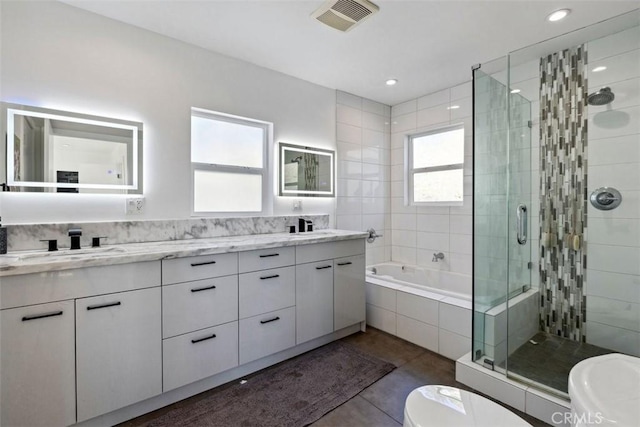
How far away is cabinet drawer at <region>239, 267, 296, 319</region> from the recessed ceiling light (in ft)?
8.15

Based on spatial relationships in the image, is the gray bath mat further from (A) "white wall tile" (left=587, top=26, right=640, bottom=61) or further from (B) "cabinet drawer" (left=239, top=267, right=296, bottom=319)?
(A) "white wall tile" (left=587, top=26, right=640, bottom=61)

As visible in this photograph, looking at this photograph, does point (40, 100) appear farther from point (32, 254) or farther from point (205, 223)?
point (205, 223)

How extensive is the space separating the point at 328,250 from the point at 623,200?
84.5 inches

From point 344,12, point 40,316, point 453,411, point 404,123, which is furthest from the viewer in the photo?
point 404,123

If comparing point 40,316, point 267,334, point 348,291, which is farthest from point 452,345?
point 40,316

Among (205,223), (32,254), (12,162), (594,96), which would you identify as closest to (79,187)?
(12,162)

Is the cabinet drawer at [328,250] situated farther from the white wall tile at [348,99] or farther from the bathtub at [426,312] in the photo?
the white wall tile at [348,99]

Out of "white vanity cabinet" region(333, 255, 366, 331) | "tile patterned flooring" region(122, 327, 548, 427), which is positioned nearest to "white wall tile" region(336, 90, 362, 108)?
"white vanity cabinet" region(333, 255, 366, 331)

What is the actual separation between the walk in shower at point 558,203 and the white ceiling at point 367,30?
210 millimetres

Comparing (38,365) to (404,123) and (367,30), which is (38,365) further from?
(404,123)

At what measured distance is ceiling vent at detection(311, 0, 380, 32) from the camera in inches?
72.6

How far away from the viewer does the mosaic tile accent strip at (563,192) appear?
236 centimetres

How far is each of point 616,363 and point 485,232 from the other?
1.27 meters

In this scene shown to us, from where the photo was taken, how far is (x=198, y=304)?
1.79 metres
